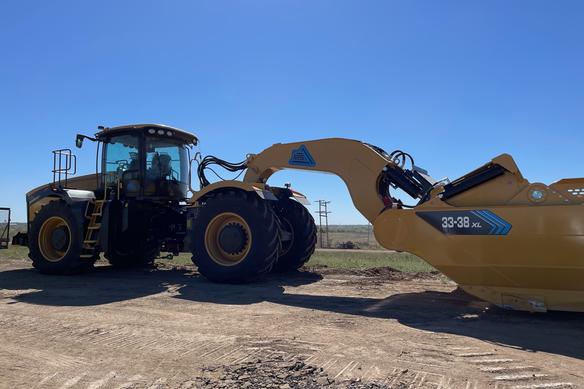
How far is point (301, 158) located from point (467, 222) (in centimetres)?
343

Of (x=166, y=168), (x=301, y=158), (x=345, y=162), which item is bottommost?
(x=345, y=162)

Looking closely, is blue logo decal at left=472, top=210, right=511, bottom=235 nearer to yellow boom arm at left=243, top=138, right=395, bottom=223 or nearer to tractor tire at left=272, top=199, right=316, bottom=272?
yellow boom arm at left=243, top=138, right=395, bottom=223

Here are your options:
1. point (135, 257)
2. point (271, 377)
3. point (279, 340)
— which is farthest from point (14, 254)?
point (271, 377)

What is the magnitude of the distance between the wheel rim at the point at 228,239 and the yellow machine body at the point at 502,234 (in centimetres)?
258

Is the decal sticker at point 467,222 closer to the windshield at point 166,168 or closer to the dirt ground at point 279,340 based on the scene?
the dirt ground at point 279,340

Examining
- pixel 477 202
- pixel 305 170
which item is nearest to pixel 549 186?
pixel 477 202

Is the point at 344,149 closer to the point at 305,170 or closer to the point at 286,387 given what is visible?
the point at 305,170

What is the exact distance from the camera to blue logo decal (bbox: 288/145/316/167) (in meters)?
8.97

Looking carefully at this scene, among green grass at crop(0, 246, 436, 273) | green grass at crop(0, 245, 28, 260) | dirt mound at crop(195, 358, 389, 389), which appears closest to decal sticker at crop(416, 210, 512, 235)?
dirt mound at crop(195, 358, 389, 389)

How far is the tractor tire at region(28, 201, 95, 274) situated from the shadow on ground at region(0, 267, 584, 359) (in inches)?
12.0

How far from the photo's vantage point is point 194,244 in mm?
9336

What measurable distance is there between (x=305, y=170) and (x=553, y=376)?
5796mm

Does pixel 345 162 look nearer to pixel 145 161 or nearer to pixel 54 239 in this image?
pixel 145 161

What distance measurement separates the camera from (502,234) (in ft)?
20.8
